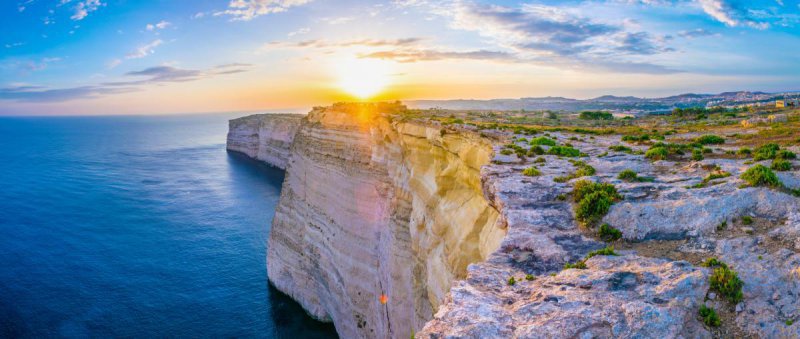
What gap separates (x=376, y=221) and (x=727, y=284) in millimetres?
26636

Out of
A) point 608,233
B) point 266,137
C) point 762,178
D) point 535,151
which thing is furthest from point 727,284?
point 266,137

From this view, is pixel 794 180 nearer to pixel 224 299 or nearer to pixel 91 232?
pixel 224 299

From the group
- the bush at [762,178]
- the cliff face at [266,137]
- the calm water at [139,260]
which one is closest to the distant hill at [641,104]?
the cliff face at [266,137]

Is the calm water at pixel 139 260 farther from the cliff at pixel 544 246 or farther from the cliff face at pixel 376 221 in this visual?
the cliff at pixel 544 246

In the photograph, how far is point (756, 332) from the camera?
642 centimetres

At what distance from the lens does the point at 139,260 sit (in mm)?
47562

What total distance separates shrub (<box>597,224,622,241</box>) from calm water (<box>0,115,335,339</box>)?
31784 millimetres

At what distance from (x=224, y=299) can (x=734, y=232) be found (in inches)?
1641

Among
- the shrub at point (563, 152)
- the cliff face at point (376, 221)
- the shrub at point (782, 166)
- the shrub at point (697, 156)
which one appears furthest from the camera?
the cliff face at point (376, 221)

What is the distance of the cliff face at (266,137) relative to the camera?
113 metres

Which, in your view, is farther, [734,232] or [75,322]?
[75,322]

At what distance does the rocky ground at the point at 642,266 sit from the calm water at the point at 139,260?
31.2 meters

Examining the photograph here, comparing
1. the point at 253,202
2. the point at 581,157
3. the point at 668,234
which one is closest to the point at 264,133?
the point at 253,202

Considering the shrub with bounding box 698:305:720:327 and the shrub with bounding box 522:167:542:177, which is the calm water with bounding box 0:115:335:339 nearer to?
the shrub with bounding box 522:167:542:177
